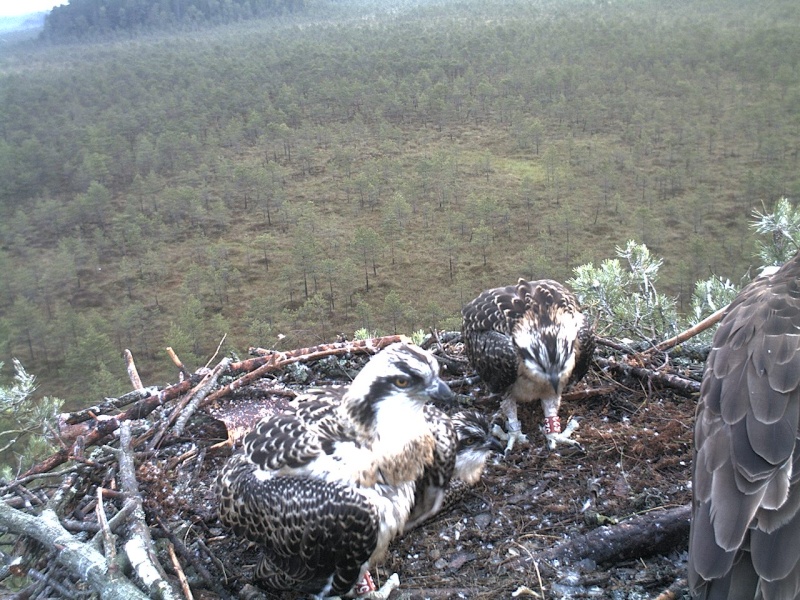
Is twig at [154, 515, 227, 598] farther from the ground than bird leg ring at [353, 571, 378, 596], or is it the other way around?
twig at [154, 515, 227, 598]

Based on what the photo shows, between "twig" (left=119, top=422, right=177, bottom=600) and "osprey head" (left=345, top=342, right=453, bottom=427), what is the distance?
1.26 m

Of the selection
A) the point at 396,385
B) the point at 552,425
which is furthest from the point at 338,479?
the point at 552,425

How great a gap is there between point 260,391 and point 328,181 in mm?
41564

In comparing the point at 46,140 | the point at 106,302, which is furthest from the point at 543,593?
the point at 46,140

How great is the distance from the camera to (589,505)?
4074 millimetres

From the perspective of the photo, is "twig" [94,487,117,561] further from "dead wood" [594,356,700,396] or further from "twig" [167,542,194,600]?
"dead wood" [594,356,700,396]

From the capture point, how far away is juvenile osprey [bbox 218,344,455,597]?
3379 mm

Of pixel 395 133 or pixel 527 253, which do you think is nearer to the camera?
pixel 527 253

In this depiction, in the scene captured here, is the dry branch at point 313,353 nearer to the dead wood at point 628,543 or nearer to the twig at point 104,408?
the twig at point 104,408

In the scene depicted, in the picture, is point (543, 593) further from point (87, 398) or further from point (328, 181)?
point (328, 181)

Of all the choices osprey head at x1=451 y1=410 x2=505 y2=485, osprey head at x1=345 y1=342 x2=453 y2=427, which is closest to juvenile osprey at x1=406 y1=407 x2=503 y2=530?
osprey head at x1=451 y1=410 x2=505 y2=485

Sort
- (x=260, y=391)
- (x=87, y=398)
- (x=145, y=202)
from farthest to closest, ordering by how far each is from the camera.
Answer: (x=145, y=202)
(x=87, y=398)
(x=260, y=391)

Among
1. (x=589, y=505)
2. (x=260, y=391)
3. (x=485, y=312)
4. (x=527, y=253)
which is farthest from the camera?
(x=527, y=253)

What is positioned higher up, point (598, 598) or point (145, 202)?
point (598, 598)
